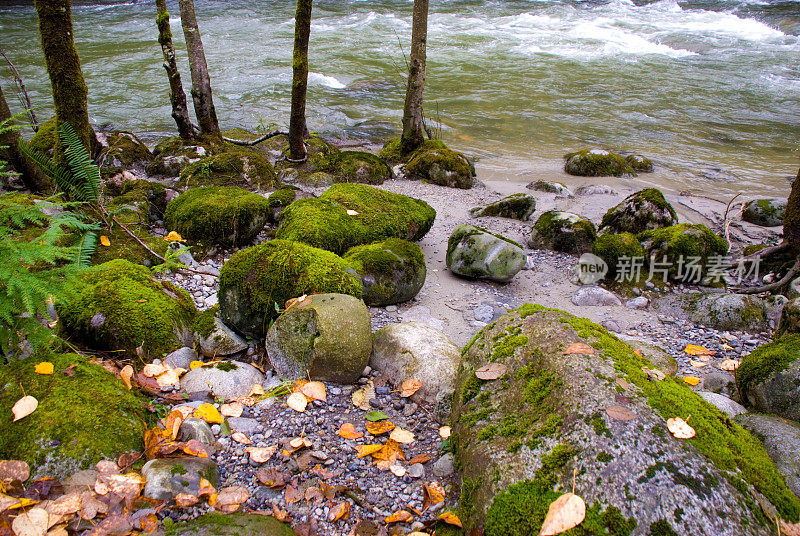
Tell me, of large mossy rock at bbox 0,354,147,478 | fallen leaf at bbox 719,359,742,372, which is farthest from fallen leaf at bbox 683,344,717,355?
large mossy rock at bbox 0,354,147,478

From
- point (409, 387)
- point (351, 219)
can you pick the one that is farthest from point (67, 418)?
point (351, 219)

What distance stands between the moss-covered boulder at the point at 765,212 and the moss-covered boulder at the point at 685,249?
7.84ft

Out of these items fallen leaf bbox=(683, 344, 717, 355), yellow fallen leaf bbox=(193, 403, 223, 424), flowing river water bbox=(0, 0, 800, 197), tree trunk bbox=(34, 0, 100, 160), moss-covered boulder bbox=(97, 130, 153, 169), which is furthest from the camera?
flowing river water bbox=(0, 0, 800, 197)

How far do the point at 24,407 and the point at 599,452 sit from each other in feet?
8.74

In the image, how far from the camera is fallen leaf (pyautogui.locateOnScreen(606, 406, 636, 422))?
2.13 metres

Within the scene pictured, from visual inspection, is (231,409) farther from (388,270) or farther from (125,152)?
(125,152)

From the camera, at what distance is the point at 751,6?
26.4m

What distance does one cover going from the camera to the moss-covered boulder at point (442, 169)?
28.5ft

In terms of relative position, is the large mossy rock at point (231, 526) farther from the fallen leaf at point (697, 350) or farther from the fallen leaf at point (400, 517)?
the fallen leaf at point (697, 350)

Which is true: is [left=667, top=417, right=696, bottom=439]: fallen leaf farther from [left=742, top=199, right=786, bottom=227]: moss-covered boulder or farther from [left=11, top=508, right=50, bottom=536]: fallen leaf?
[left=742, top=199, right=786, bottom=227]: moss-covered boulder

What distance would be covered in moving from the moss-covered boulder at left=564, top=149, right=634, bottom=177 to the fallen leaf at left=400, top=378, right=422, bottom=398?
7.81 metres

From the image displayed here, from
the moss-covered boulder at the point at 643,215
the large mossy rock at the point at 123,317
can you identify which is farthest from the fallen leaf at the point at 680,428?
the moss-covered boulder at the point at 643,215

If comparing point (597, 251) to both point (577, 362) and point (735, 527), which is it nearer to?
point (577, 362)

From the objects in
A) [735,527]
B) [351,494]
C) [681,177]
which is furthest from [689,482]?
[681,177]
